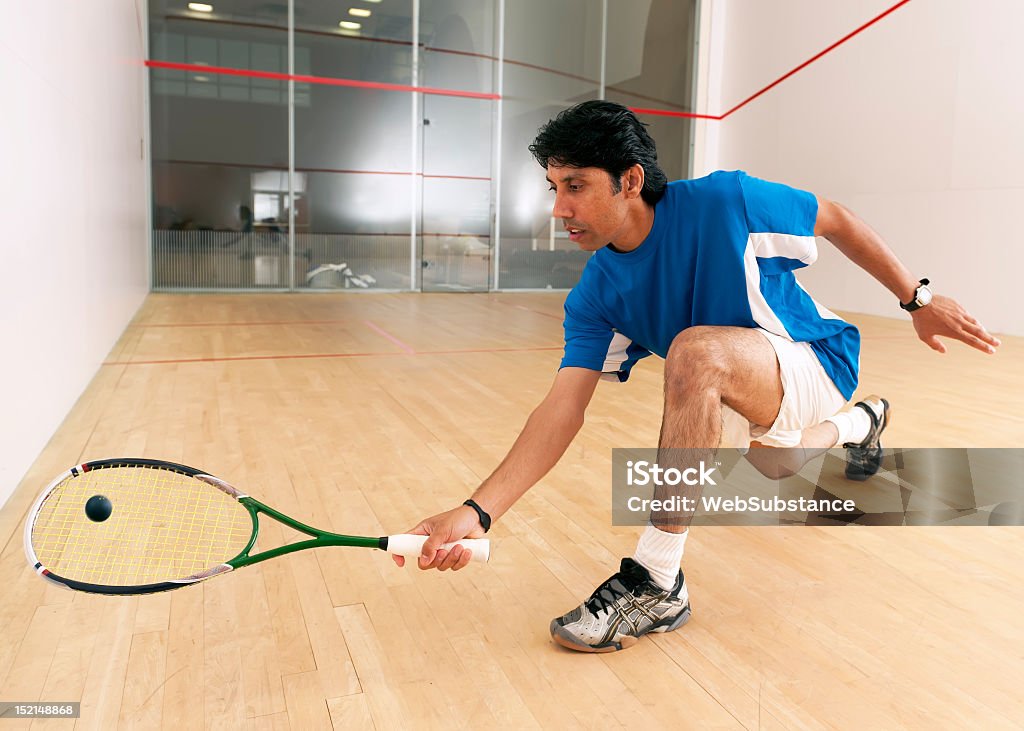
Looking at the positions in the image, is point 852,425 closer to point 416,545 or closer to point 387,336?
point 416,545

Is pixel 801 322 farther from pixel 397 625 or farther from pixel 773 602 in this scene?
pixel 397 625

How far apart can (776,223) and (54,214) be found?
6.42 feet

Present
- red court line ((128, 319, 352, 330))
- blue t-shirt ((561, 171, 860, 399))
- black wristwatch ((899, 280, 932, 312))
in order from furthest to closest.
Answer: red court line ((128, 319, 352, 330)), black wristwatch ((899, 280, 932, 312)), blue t-shirt ((561, 171, 860, 399))

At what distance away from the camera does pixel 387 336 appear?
15.1ft

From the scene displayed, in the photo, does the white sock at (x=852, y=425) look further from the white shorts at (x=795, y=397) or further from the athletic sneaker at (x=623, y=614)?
the athletic sneaker at (x=623, y=614)

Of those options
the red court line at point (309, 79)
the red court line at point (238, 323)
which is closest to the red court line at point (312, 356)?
the red court line at point (238, 323)

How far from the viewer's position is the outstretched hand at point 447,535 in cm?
108

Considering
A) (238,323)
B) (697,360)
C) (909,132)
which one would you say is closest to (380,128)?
(238,323)

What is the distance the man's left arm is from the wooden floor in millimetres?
398

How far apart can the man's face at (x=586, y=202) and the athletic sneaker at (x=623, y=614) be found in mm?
463

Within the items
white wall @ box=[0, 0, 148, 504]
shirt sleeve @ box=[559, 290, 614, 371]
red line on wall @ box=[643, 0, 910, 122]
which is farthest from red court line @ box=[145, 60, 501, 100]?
shirt sleeve @ box=[559, 290, 614, 371]

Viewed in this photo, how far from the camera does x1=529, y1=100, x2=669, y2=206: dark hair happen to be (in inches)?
47.6

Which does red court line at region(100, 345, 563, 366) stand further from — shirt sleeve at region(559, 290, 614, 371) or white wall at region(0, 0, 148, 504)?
shirt sleeve at region(559, 290, 614, 371)

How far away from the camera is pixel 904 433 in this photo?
2.49 m
